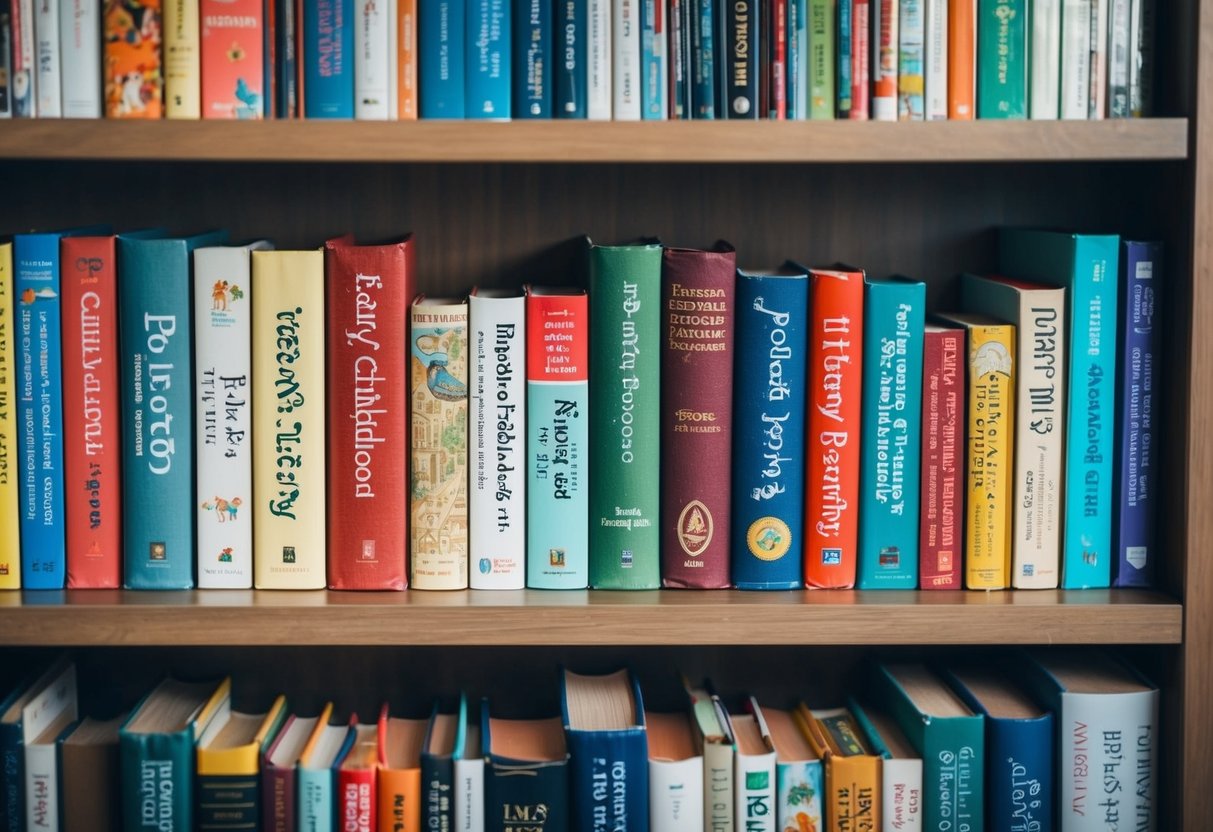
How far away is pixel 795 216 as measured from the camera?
50.9 inches

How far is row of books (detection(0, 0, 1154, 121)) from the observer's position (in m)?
1.06

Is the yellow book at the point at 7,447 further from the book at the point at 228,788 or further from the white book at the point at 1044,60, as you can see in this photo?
the white book at the point at 1044,60

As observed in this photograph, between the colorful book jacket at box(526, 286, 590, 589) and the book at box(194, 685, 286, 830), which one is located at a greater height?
the colorful book jacket at box(526, 286, 590, 589)

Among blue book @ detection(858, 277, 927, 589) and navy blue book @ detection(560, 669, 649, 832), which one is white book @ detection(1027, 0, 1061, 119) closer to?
blue book @ detection(858, 277, 927, 589)

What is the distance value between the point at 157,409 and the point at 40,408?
98 mm

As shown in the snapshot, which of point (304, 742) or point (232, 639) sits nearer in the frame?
point (232, 639)

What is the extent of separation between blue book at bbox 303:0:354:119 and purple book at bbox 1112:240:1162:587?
674 mm

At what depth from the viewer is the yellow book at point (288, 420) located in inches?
42.9

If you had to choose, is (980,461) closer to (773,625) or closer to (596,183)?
(773,625)

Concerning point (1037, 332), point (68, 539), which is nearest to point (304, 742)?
point (68, 539)

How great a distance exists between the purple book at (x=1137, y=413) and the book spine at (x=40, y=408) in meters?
0.91

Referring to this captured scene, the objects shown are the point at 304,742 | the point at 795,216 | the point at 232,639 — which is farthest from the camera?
the point at 795,216

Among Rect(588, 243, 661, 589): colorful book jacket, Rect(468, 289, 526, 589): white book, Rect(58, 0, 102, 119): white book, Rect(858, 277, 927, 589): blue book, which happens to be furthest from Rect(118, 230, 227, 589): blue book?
Rect(858, 277, 927, 589): blue book

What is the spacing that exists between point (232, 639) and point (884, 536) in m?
0.57
